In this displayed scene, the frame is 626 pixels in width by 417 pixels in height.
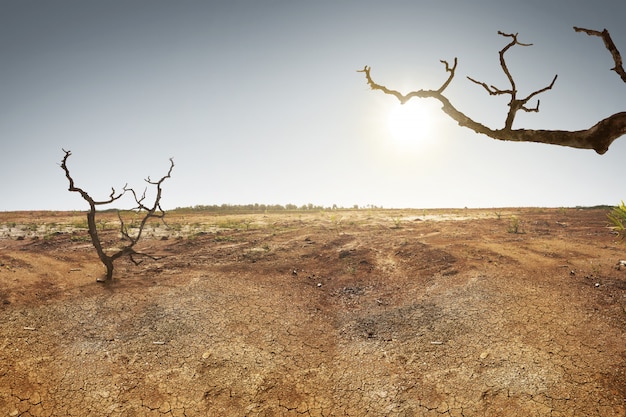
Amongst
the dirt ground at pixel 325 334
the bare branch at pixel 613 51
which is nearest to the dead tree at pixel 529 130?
the bare branch at pixel 613 51

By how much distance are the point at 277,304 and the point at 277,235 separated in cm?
927

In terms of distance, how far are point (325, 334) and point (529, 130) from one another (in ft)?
20.5

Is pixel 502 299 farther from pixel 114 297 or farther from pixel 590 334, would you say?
pixel 114 297

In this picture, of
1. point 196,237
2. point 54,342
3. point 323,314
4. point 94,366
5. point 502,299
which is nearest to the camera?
point 94,366

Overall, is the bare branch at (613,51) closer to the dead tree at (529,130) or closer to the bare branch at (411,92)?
the dead tree at (529,130)

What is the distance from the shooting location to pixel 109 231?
21.4 meters

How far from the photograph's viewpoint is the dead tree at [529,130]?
3.69 meters

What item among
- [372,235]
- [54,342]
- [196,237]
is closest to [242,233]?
[196,237]

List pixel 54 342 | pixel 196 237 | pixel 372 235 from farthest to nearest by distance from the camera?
1. pixel 196 237
2. pixel 372 235
3. pixel 54 342

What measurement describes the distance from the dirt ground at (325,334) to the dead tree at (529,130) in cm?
423

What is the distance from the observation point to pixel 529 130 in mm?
4293

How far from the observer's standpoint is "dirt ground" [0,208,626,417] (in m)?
5.98

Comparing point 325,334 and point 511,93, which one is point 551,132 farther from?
point 325,334

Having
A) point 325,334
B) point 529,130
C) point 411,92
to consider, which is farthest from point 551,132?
point 325,334
